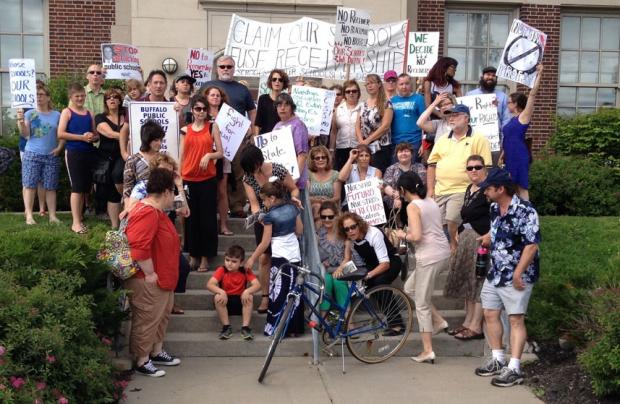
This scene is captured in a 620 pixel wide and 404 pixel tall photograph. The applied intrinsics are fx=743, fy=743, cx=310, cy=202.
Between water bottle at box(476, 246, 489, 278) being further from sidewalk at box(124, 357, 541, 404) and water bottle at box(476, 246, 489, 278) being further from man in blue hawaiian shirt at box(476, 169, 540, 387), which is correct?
sidewalk at box(124, 357, 541, 404)

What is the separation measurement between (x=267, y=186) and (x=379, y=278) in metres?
1.41

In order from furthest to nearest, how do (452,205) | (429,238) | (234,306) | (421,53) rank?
1. (421,53)
2. (452,205)
3. (234,306)
4. (429,238)

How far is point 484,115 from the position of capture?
9008 mm

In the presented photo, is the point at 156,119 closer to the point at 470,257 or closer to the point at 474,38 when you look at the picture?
the point at 470,257

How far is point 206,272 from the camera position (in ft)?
26.4

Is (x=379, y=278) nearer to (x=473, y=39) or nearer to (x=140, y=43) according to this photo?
(x=140, y=43)

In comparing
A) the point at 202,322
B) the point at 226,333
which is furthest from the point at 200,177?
the point at 226,333

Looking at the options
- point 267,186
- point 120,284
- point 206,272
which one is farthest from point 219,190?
point 120,284

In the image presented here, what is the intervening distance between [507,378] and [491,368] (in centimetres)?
29

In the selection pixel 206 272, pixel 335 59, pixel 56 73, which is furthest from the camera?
pixel 56 73

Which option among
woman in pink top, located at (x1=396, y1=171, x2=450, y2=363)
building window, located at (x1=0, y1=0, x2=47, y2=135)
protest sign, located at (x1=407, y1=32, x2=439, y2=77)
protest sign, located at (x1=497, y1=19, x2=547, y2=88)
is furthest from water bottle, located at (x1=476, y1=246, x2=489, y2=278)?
building window, located at (x1=0, y1=0, x2=47, y2=135)

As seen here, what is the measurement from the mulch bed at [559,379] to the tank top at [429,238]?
52.3 inches

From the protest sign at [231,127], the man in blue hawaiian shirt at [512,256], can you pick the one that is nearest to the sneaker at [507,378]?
the man in blue hawaiian shirt at [512,256]

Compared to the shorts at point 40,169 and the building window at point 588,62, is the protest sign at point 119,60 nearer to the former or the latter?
the shorts at point 40,169
